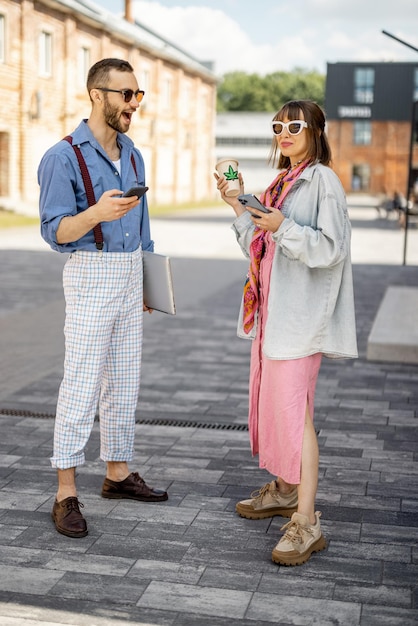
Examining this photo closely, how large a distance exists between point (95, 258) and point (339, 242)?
1066 mm

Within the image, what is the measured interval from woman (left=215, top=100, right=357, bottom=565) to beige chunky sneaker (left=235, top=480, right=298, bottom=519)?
336 mm

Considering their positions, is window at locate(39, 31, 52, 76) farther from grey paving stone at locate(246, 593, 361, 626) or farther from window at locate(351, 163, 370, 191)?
window at locate(351, 163, 370, 191)

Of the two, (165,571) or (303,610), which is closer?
(303,610)

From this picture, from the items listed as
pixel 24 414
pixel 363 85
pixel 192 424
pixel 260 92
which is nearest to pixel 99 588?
pixel 192 424

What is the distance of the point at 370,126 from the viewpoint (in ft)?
200

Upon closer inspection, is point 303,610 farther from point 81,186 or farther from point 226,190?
point 81,186

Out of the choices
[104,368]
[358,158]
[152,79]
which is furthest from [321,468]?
[358,158]

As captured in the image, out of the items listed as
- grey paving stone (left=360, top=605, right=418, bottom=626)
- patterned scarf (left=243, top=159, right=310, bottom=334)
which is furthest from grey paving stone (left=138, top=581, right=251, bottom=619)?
patterned scarf (left=243, top=159, right=310, bottom=334)

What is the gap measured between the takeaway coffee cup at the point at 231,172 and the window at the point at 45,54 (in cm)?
3113

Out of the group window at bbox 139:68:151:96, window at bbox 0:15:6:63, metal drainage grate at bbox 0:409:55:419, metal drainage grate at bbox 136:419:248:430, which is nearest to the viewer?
metal drainage grate at bbox 136:419:248:430

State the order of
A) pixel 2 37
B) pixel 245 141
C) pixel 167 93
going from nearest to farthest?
pixel 2 37 → pixel 167 93 → pixel 245 141

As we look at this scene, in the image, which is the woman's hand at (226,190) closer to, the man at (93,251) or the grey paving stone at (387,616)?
the man at (93,251)

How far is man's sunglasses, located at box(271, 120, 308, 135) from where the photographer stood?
370 cm

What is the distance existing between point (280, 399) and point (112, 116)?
1420mm
